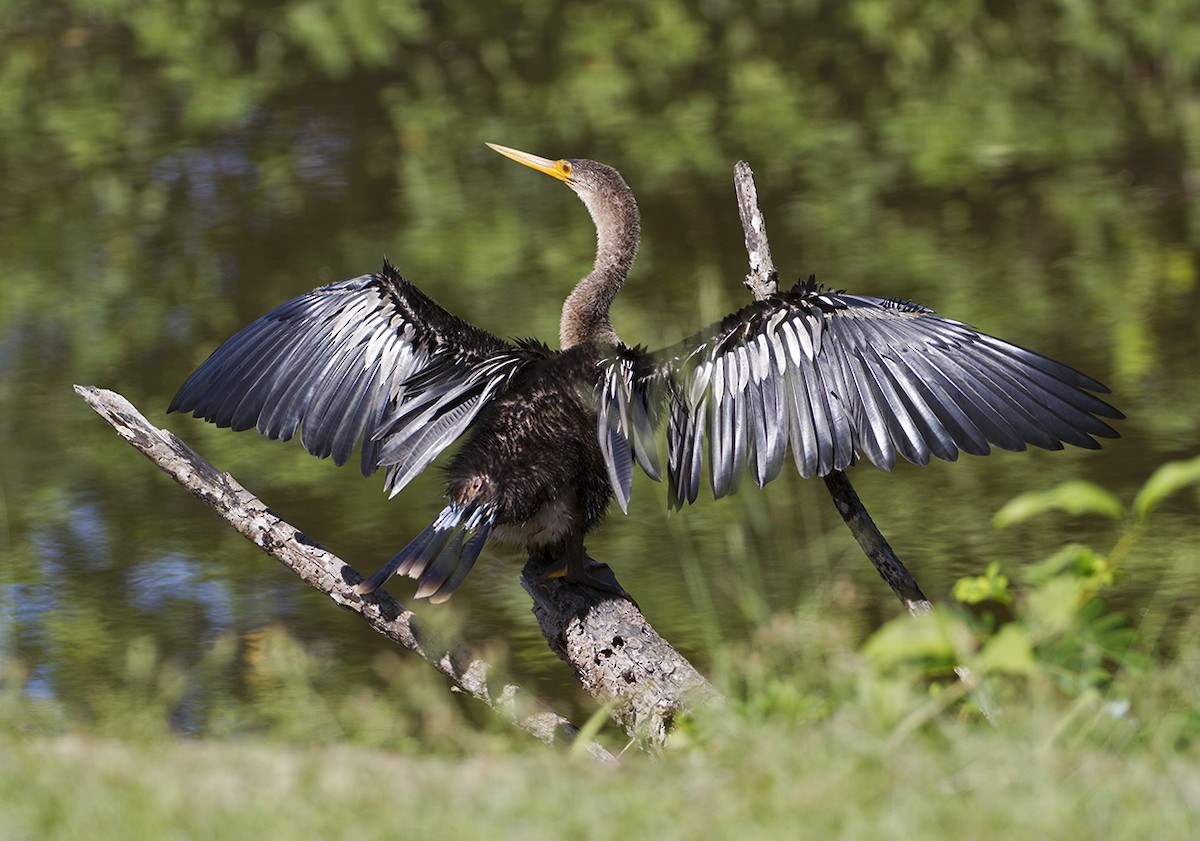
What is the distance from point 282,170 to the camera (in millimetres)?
11281

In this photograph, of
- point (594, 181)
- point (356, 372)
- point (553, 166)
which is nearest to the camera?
point (356, 372)

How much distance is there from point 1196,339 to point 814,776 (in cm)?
571

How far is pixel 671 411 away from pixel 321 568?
98 cm

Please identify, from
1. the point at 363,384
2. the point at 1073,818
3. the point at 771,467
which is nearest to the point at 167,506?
the point at 363,384

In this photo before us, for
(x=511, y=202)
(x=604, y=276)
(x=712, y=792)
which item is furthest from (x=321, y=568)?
(x=511, y=202)

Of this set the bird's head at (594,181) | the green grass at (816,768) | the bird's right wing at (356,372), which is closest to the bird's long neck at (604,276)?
the bird's head at (594,181)

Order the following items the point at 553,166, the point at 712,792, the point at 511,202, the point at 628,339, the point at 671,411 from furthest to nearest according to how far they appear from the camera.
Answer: the point at 511,202 < the point at 628,339 < the point at 553,166 < the point at 671,411 < the point at 712,792

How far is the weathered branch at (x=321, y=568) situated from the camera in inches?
168

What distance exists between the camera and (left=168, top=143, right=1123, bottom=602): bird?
427 centimetres

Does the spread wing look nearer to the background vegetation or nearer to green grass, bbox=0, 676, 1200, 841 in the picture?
the background vegetation

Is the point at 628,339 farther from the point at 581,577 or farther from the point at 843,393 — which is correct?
the point at 843,393

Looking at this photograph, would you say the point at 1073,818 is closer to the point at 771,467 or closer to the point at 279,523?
the point at 771,467

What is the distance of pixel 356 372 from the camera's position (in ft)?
15.9

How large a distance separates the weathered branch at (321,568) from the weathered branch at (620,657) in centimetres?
15
